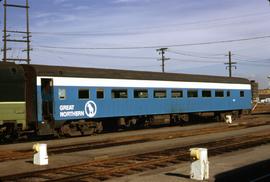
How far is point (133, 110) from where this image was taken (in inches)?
1111

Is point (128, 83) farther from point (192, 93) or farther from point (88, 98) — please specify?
point (192, 93)

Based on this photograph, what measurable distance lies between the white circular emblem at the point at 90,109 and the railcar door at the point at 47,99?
2178 millimetres

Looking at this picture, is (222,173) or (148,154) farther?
(148,154)

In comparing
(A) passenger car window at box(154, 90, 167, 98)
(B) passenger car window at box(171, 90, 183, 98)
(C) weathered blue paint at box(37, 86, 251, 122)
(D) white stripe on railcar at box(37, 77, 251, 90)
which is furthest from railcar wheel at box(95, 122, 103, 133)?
(B) passenger car window at box(171, 90, 183, 98)

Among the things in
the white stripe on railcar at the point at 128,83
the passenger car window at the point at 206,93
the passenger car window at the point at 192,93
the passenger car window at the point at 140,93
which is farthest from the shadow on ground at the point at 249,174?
the passenger car window at the point at 206,93

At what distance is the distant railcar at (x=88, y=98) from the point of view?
22.0 m

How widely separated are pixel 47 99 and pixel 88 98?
2.58 meters

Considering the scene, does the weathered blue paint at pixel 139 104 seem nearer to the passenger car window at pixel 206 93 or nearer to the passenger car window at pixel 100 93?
the passenger car window at pixel 100 93

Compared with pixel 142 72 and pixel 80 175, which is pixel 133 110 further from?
pixel 80 175

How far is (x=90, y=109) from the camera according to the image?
25453 mm

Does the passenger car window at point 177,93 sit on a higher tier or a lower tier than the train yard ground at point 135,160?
higher

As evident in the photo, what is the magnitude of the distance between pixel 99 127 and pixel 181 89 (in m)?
8.24

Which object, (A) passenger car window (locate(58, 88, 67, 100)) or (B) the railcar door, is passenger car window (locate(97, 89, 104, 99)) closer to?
(A) passenger car window (locate(58, 88, 67, 100))

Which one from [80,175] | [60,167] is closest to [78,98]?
[60,167]
